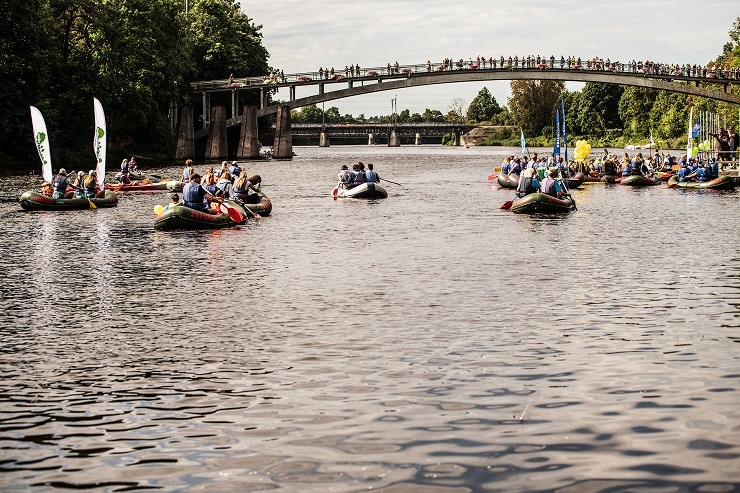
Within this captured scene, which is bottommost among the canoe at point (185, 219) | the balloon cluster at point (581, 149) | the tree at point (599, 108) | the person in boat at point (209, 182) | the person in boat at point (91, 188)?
the canoe at point (185, 219)

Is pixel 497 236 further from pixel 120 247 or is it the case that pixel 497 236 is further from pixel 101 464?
pixel 101 464

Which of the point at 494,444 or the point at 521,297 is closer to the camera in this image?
the point at 494,444

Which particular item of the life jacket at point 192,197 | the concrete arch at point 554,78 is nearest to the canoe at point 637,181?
the life jacket at point 192,197

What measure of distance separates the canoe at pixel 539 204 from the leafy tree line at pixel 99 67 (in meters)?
39.3

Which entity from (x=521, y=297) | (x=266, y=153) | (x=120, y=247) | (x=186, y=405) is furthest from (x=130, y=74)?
(x=186, y=405)

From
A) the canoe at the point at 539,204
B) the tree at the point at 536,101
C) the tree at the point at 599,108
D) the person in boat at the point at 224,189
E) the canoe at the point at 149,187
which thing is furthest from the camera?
the tree at the point at 536,101

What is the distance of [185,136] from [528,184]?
6758cm

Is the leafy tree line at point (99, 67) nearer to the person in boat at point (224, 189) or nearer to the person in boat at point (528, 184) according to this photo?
the person in boat at point (224, 189)

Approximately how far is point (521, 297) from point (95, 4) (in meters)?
66.6

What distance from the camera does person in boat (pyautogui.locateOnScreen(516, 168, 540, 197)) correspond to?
38.7 meters

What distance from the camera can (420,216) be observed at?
3753cm

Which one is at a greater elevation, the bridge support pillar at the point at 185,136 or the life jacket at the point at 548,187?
the bridge support pillar at the point at 185,136

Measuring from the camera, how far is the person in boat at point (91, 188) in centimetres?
4119

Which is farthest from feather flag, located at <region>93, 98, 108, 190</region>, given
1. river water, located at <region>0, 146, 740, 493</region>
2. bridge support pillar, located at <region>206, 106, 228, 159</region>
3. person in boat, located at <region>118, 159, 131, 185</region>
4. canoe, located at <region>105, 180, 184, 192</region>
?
bridge support pillar, located at <region>206, 106, 228, 159</region>
